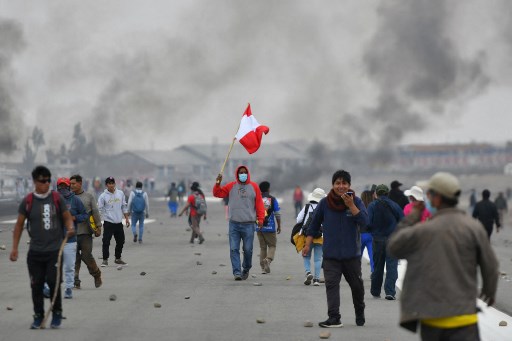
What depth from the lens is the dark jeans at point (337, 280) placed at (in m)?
11.2

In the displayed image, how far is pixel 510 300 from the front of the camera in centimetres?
1451

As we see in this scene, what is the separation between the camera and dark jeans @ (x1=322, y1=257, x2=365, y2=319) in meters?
11.2

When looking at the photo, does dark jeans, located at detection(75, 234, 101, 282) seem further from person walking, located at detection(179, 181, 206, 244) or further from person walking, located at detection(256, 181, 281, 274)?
person walking, located at detection(179, 181, 206, 244)

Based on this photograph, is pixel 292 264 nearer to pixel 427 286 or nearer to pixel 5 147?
pixel 427 286

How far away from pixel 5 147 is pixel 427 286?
92.1 metres

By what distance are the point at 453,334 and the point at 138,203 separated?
21315mm

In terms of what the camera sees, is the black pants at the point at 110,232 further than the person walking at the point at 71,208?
Yes

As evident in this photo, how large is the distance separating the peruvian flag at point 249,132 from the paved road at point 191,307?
84.4 inches

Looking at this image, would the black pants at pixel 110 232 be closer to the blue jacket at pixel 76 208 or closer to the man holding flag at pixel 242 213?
A: the man holding flag at pixel 242 213

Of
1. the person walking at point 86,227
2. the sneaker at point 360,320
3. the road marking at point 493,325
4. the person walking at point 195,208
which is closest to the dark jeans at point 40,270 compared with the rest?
the sneaker at point 360,320

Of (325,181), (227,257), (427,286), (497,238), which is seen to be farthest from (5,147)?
(427,286)

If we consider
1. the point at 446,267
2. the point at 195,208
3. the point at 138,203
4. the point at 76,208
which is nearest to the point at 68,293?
the point at 76,208

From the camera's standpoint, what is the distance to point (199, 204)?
2794 cm

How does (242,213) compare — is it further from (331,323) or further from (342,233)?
(331,323)
